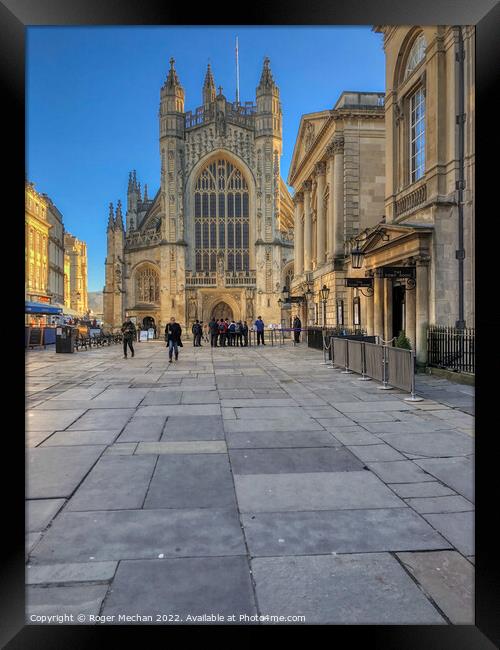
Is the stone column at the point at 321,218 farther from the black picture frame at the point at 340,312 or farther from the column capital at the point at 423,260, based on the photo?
the column capital at the point at 423,260

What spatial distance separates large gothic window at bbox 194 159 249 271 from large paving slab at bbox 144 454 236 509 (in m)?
42.4

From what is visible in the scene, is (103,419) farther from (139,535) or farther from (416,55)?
(416,55)

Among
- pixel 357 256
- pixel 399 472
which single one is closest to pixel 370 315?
pixel 357 256

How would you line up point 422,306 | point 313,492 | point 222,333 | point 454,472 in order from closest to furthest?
1. point 313,492
2. point 454,472
3. point 422,306
4. point 222,333

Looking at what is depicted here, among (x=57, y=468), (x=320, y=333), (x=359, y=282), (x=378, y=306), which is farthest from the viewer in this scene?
(x=320, y=333)

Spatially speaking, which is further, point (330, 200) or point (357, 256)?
point (330, 200)

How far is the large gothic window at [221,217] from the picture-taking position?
46.5 metres

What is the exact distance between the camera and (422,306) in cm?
1266

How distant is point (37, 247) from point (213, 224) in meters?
19.5

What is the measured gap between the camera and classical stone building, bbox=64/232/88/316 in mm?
88750

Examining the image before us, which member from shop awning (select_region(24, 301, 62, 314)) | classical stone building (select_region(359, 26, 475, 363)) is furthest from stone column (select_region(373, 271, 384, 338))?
shop awning (select_region(24, 301, 62, 314))

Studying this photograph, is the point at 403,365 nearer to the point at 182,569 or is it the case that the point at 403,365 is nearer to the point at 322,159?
the point at 182,569
